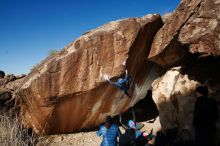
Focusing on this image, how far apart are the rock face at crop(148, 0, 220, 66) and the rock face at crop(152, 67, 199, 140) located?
0.56 metres

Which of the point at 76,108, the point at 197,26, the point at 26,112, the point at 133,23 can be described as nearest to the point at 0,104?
the point at 26,112

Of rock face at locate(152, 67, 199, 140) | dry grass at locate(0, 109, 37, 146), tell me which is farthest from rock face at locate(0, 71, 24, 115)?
rock face at locate(152, 67, 199, 140)

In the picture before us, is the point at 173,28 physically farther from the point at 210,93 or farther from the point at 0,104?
the point at 0,104

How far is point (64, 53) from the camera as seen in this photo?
8289mm

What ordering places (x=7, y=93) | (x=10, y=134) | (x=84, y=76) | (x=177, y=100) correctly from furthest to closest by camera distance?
(x=7, y=93)
(x=84, y=76)
(x=177, y=100)
(x=10, y=134)

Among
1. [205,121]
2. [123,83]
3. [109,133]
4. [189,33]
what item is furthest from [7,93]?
[205,121]

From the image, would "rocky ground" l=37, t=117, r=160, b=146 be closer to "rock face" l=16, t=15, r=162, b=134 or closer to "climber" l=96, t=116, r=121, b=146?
"rock face" l=16, t=15, r=162, b=134

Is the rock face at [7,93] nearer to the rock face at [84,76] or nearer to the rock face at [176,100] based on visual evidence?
the rock face at [84,76]

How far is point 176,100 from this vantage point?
25.0 feet

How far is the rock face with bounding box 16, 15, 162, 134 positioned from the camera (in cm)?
805

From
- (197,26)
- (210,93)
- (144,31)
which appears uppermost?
(144,31)

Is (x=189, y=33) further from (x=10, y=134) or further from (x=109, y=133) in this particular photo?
(x=10, y=134)

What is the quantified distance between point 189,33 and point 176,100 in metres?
1.87

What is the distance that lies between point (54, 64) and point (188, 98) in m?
3.69
